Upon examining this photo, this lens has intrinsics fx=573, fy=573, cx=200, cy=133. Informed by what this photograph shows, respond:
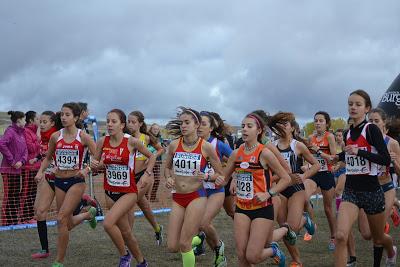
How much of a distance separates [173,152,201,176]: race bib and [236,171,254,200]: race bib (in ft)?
2.31

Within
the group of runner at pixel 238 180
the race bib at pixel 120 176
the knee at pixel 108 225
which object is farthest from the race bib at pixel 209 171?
the knee at pixel 108 225

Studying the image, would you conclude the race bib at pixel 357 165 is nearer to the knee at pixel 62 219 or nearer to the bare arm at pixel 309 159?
the bare arm at pixel 309 159

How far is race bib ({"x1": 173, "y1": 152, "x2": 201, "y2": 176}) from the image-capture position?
6.83 metres

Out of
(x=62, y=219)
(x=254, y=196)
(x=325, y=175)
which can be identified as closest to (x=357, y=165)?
(x=254, y=196)

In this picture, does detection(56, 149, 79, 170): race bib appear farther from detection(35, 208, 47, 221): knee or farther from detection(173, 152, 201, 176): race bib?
detection(173, 152, 201, 176): race bib

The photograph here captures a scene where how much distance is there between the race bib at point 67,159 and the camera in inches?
303

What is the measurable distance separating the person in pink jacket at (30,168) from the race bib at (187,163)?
217 inches

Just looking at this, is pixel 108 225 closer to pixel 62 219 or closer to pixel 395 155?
pixel 62 219

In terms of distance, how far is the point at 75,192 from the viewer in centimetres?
754

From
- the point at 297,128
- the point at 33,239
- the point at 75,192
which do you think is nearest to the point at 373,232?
the point at 297,128

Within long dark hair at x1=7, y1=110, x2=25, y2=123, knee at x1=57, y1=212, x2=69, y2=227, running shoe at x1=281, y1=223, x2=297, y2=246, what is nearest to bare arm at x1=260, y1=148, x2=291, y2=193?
running shoe at x1=281, y1=223, x2=297, y2=246

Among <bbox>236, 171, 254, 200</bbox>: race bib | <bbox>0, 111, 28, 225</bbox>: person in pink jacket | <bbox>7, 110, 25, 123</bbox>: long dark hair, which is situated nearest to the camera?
<bbox>236, 171, 254, 200</bbox>: race bib

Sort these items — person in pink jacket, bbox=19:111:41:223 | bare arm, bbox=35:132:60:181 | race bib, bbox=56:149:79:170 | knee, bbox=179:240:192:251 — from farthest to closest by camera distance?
person in pink jacket, bbox=19:111:41:223 < bare arm, bbox=35:132:60:181 < race bib, bbox=56:149:79:170 < knee, bbox=179:240:192:251

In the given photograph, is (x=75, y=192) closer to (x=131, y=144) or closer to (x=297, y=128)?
(x=131, y=144)
